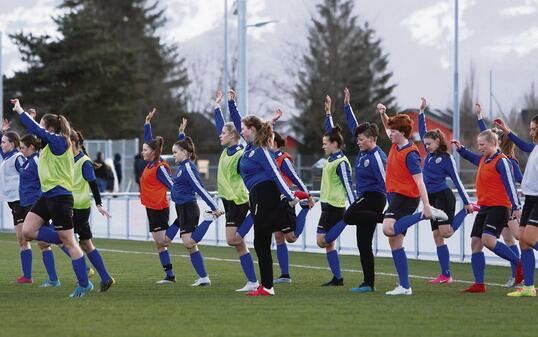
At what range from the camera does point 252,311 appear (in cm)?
1133

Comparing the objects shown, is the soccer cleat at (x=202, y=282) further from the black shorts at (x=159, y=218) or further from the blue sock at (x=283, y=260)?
the blue sock at (x=283, y=260)

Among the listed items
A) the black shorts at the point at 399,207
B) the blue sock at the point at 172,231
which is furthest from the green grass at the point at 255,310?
the black shorts at the point at 399,207

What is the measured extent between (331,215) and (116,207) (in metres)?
14.6

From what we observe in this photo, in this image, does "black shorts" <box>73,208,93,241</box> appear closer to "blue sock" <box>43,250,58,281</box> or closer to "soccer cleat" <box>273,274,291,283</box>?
"blue sock" <box>43,250,58,281</box>

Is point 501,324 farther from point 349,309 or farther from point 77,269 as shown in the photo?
point 77,269

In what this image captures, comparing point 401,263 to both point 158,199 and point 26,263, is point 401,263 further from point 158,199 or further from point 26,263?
point 26,263

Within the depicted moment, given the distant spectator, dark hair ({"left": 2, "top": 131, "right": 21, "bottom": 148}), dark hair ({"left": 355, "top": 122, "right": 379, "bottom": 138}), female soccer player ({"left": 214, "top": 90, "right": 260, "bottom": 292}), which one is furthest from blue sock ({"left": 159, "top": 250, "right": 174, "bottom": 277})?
the distant spectator

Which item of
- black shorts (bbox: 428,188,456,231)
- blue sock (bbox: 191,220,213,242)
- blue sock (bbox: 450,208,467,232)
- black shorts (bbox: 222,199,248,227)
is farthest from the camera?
blue sock (bbox: 450,208,467,232)

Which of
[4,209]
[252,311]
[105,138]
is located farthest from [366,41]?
[252,311]

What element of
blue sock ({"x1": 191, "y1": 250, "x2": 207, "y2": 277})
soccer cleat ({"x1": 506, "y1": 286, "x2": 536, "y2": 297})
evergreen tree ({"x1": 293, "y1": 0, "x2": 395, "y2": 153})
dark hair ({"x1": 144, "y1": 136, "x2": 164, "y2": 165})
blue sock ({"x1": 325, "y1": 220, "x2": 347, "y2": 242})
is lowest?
soccer cleat ({"x1": 506, "y1": 286, "x2": 536, "y2": 297})

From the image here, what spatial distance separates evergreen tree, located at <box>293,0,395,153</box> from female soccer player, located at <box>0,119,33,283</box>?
4639 centimetres

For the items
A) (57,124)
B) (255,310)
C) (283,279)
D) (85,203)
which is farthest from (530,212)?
(85,203)

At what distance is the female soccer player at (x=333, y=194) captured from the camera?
14.8 meters

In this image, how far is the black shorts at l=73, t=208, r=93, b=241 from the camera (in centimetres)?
1395
